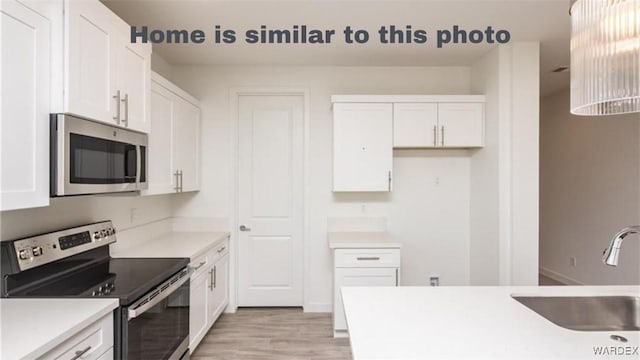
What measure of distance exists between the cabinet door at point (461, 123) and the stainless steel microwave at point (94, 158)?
2521mm

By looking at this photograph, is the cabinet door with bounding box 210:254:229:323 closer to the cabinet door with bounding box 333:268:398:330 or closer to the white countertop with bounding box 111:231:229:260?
the white countertop with bounding box 111:231:229:260

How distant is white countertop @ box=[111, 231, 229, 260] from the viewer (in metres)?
2.58

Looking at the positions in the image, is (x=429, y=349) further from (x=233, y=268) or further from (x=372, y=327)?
(x=233, y=268)

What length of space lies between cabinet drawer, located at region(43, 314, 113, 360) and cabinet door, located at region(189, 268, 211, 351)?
3.14ft

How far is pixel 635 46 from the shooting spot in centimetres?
104

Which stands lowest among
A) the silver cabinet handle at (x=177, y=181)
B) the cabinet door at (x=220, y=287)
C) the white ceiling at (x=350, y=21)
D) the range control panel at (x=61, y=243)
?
the cabinet door at (x=220, y=287)

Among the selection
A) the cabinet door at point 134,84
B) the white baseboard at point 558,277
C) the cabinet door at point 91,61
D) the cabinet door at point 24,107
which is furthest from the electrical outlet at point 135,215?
the white baseboard at point 558,277

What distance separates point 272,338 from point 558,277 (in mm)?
3918

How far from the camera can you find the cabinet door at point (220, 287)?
3182mm

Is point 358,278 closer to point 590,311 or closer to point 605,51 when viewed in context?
point 590,311

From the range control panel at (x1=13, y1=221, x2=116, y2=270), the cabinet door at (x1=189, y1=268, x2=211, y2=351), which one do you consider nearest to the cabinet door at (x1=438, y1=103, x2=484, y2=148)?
the cabinet door at (x1=189, y1=268, x2=211, y2=351)

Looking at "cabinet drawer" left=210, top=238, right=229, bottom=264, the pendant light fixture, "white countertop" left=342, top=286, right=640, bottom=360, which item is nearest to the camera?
the pendant light fixture

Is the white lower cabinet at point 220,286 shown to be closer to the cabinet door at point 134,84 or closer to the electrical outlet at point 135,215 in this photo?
the electrical outlet at point 135,215

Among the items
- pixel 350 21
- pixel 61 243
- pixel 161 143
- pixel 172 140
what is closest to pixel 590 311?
pixel 350 21
